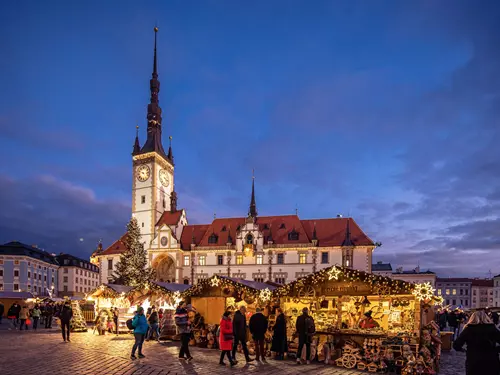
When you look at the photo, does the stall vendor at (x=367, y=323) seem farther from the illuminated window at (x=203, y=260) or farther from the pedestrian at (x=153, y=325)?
the illuminated window at (x=203, y=260)

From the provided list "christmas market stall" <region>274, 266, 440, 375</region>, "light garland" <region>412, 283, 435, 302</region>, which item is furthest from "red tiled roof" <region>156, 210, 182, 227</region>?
"light garland" <region>412, 283, 435, 302</region>

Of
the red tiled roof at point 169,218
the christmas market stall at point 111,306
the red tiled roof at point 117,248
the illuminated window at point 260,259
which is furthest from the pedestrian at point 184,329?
the red tiled roof at point 117,248

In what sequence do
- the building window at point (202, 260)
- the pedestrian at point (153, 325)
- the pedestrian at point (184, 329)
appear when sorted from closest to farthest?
the pedestrian at point (184, 329)
the pedestrian at point (153, 325)
the building window at point (202, 260)

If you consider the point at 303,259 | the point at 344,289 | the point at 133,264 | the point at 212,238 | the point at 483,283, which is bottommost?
the point at 483,283

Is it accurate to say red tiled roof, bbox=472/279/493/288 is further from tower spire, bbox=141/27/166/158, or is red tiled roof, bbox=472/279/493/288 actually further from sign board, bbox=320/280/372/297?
sign board, bbox=320/280/372/297

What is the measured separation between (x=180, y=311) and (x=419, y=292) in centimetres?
732

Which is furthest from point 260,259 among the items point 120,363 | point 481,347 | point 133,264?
point 481,347

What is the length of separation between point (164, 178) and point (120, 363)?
54395 millimetres

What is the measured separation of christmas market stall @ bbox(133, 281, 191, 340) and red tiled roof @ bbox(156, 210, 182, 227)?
3586cm

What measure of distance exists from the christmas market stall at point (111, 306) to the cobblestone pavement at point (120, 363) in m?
5.60

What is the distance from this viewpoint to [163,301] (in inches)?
920

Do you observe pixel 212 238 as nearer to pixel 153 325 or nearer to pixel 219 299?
Result: pixel 153 325

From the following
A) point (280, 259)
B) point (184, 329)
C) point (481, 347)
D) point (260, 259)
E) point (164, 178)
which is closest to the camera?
point (481, 347)

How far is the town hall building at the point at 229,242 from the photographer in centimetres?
5262
